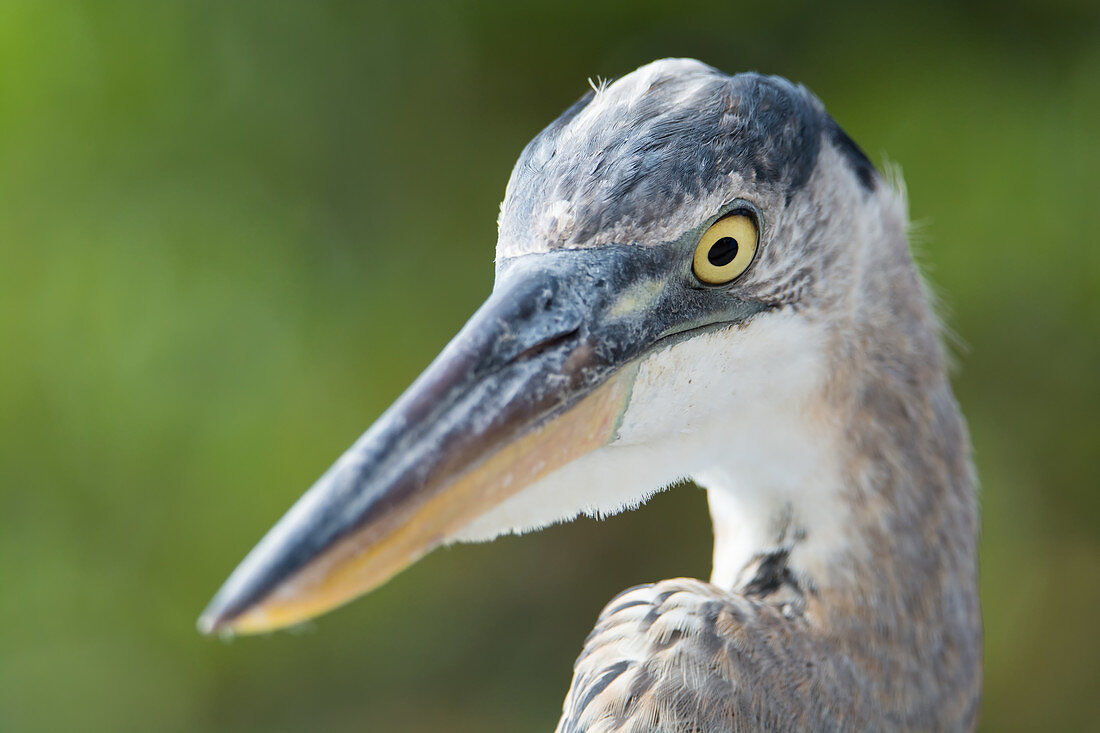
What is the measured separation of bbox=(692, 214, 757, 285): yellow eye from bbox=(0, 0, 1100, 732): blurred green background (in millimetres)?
1690

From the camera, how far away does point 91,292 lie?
8.31ft

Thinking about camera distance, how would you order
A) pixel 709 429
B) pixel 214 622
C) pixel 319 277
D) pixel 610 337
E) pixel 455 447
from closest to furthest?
pixel 214 622, pixel 455 447, pixel 610 337, pixel 709 429, pixel 319 277

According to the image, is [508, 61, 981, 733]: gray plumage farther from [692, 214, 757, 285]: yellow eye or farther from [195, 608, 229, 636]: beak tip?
[195, 608, 229, 636]: beak tip

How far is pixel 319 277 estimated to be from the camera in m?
2.62

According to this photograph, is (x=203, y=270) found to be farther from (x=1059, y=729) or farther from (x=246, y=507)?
(x=1059, y=729)

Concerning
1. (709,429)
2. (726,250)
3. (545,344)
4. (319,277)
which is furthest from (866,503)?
(319,277)

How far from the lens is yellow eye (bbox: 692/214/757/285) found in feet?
3.12

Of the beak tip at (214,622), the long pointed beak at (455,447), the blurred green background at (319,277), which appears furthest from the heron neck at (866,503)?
the blurred green background at (319,277)

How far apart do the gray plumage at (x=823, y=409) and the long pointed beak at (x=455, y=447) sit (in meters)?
0.09

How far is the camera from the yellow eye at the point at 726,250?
3.12 ft

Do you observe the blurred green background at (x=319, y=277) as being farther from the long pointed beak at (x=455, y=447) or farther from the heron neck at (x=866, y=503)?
the long pointed beak at (x=455, y=447)

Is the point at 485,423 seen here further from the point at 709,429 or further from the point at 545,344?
the point at 709,429

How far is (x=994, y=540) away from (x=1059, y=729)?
61cm

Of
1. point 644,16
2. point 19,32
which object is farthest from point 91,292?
point 644,16
